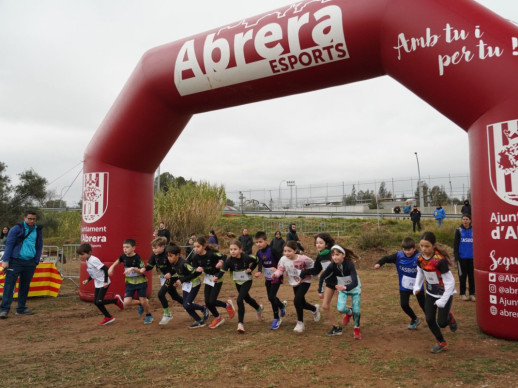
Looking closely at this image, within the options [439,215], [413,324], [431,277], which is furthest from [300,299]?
[439,215]

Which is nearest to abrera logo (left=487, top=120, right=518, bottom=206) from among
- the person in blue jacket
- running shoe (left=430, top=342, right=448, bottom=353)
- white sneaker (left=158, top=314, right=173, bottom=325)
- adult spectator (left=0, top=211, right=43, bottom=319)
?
running shoe (left=430, top=342, right=448, bottom=353)

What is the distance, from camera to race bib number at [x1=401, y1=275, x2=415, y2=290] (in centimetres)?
596

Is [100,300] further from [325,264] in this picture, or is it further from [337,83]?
[337,83]

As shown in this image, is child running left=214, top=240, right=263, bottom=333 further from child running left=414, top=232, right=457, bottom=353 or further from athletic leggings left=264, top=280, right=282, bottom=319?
child running left=414, top=232, right=457, bottom=353

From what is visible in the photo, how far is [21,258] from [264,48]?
640 centimetres

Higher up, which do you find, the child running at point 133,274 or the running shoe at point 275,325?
the child running at point 133,274

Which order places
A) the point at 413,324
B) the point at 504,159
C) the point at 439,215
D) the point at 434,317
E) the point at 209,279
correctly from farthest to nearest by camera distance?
→ the point at 439,215 → the point at 209,279 → the point at 413,324 → the point at 504,159 → the point at 434,317

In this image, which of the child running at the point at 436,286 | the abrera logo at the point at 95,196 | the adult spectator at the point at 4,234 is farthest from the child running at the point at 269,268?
the adult spectator at the point at 4,234

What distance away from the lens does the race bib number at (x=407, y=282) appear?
596cm

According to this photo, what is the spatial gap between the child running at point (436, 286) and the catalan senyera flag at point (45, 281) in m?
8.46

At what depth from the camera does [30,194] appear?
13477mm

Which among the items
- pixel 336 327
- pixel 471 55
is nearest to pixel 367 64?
pixel 471 55

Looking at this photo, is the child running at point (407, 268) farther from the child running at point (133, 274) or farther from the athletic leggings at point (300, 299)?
the child running at point (133, 274)

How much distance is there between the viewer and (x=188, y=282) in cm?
693
